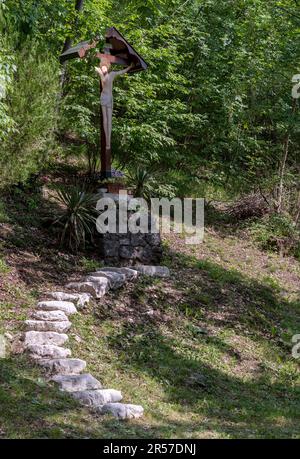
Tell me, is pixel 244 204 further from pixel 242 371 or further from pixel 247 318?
pixel 242 371

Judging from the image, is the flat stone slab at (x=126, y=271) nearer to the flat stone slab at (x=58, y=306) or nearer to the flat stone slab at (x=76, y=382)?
the flat stone slab at (x=58, y=306)

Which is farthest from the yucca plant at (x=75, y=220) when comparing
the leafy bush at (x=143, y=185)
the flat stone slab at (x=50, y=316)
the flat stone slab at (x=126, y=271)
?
the flat stone slab at (x=50, y=316)

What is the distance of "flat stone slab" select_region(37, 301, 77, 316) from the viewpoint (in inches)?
245

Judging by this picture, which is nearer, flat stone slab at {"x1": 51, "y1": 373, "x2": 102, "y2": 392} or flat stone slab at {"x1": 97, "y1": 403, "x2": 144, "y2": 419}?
flat stone slab at {"x1": 97, "y1": 403, "x2": 144, "y2": 419}

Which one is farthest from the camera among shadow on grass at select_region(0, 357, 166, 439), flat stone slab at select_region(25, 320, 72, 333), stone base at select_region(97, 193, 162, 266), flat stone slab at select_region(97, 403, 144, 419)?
stone base at select_region(97, 193, 162, 266)

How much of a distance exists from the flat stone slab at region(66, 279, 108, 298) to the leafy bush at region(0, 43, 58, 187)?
79.4 inches

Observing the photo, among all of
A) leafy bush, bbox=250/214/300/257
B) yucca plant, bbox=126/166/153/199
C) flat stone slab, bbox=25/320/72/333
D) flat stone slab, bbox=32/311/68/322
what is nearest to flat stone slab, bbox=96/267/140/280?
flat stone slab, bbox=32/311/68/322

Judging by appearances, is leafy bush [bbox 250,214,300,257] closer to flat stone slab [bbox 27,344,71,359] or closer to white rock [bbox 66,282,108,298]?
white rock [bbox 66,282,108,298]

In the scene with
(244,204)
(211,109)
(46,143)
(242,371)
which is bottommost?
(242,371)

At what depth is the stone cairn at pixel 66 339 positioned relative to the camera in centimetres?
464

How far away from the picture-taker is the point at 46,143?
Result: 339 inches
